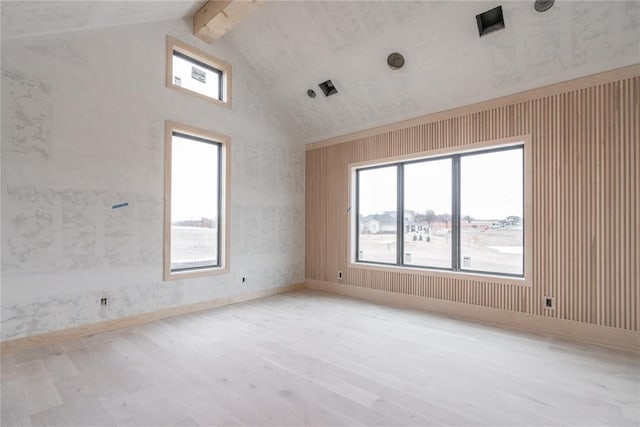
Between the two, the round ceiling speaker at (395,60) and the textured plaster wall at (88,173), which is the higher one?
the round ceiling speaker at (395,60)

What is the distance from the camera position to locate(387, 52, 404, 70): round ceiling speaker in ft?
14.5

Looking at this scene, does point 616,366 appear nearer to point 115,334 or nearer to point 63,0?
point 115,334

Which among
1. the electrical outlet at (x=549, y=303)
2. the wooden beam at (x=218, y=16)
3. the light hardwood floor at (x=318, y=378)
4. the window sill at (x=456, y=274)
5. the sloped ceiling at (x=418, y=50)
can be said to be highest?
the wooden beam at (x=218, y=16)

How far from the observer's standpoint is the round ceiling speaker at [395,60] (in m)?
4.43

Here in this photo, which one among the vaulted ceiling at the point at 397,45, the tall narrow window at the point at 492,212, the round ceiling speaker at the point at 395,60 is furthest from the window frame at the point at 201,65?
the tall narrow window at the point at 492,212

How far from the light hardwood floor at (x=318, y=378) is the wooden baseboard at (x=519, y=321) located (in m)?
0.23

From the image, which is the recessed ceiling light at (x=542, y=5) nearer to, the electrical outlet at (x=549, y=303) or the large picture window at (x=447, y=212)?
the large picture window at (x=447, y=212)

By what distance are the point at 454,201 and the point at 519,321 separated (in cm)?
179

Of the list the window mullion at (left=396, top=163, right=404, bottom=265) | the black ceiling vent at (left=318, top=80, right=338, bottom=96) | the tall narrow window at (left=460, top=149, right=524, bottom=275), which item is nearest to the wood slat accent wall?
the tall narrow window at (left=460, top=149, right=524, bottom=275)

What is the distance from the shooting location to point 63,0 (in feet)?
10.2

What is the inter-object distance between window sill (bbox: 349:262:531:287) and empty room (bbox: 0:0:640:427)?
1.4 inches

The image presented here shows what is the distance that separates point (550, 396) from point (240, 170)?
4.82 m

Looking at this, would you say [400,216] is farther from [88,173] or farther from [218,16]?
[88,173]

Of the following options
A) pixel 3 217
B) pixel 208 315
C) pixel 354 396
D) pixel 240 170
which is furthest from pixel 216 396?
pixel 240 170
